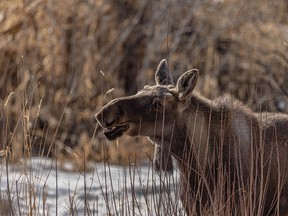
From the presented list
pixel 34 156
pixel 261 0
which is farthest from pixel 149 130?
pixel 261 0

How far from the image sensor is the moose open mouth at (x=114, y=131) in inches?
239

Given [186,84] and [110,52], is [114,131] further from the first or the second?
[110,52]

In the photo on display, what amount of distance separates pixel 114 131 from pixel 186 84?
0.58 m

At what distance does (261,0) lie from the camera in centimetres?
1232

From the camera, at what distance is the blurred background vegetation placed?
11.0 meters

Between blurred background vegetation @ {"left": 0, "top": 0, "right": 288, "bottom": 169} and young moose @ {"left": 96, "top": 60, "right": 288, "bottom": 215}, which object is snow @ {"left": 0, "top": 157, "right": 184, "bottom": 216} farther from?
blurred background vegetation @ {"left": 0, "top": 0, "right": 288, "bottom": 169}

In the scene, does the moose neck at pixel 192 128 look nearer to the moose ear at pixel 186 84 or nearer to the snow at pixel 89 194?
the moose ear at pixel 186 84

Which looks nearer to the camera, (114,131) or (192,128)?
(114,131)

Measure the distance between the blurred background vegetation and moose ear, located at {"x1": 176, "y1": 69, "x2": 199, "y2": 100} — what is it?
14.0 ft

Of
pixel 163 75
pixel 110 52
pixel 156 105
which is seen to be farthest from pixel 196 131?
pixel 110 52

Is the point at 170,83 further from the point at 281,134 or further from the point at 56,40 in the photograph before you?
the point at 56,40

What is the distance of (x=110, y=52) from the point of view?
11.5 m

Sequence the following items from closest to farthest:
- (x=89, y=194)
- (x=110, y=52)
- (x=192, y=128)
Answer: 1. (x=192, y=128)
2. (x=89, y=194)
3. (x=110, y=52)

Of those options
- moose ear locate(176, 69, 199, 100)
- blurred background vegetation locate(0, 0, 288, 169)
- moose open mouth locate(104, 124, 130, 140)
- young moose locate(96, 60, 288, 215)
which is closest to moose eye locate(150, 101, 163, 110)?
young moose locate(96, 60, 288, 215)
